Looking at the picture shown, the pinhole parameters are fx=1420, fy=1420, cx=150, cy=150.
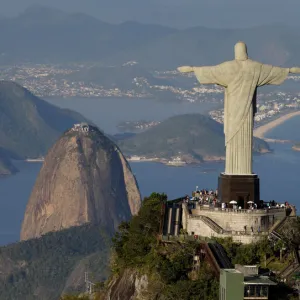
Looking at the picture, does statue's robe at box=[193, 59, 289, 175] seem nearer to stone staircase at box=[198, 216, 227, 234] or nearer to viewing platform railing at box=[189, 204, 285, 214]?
viewing platform railing at box=[189, 204, 285, 214]

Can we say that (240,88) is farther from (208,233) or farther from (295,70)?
(208,233)

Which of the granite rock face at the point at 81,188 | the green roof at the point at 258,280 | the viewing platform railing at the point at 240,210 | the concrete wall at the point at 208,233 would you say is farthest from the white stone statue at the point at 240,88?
the granite rock face at the point at 81,188

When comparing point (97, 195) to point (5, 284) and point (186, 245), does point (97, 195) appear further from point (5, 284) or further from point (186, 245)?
point (186, 245)

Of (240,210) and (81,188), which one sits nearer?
(240,210)

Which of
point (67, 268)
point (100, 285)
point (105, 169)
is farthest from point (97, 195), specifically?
point (100, 285)

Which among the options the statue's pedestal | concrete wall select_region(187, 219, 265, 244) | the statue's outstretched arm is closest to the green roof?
concrete wall select_region(187, 219, 265, 244)

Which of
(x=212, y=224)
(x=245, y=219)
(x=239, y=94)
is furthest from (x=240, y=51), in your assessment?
(x=212, y=224)

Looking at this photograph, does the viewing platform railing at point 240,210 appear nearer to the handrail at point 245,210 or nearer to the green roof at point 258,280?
the handrail at point 245,210
